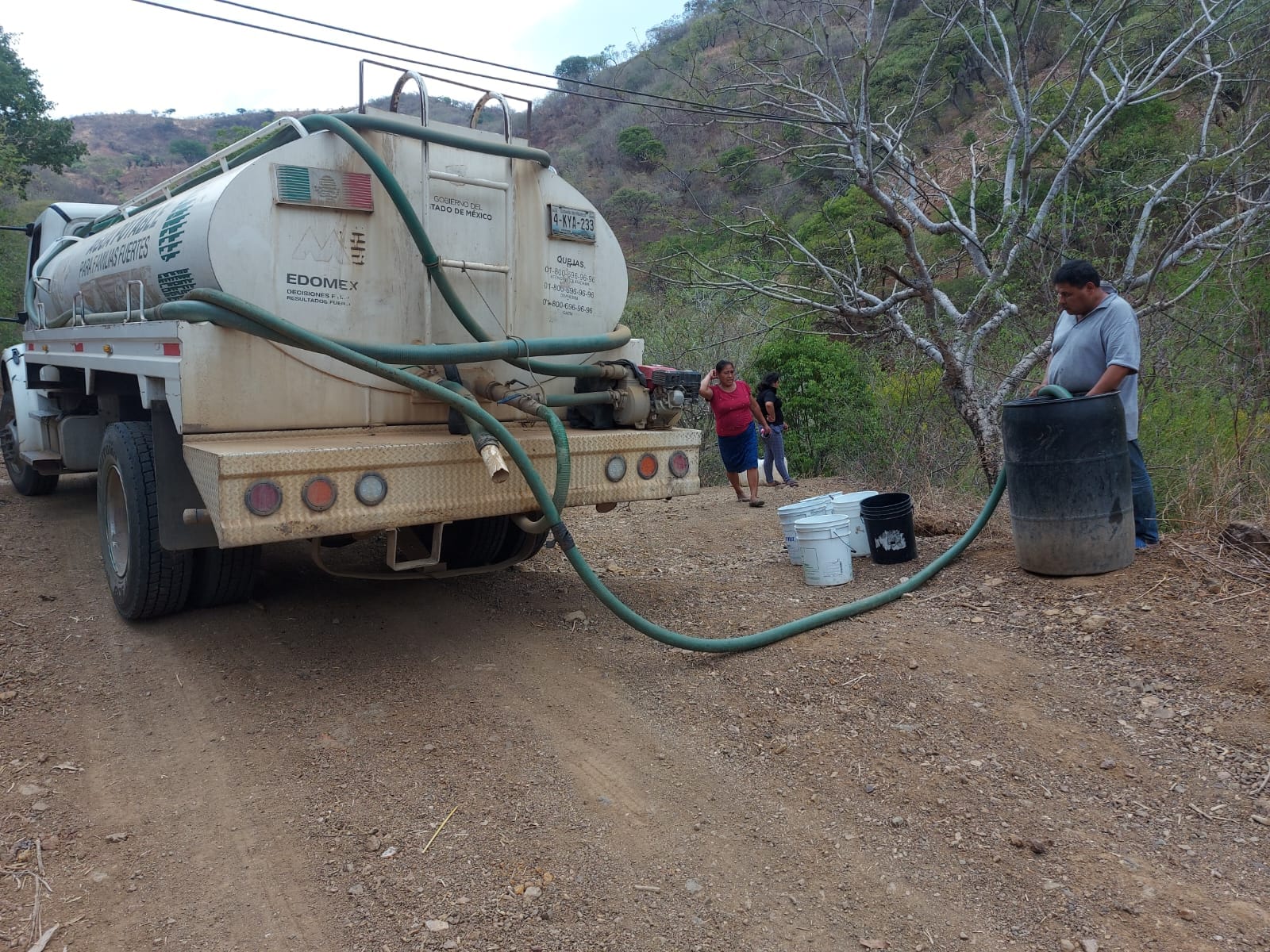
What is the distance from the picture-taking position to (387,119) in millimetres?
4324

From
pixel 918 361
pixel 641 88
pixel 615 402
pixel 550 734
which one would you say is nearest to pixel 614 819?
pixel 550 734

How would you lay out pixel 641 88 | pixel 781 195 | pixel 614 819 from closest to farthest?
pixel 614 819
pixel 781 195
pixel 641 88

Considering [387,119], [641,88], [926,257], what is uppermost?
[641,88]

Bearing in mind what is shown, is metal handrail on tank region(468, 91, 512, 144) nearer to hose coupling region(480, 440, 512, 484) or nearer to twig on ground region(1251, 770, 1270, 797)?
hose coupling region(480, 440, 512, 484)

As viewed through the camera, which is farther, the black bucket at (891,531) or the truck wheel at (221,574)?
the black bucket at (891,531)

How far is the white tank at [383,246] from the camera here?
4078mm

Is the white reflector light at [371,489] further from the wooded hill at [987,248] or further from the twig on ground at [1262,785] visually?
the wooded hill at [987,248]

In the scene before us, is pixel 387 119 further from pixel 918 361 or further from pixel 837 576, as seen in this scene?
pixel 918 361

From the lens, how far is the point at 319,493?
3.74 meters

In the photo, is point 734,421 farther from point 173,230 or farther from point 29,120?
point 29,120

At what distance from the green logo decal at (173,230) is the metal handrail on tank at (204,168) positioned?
1.43ft

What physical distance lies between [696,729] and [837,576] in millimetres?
2023

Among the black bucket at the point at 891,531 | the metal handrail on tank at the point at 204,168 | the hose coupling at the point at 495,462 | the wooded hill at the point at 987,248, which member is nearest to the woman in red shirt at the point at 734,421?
the wooded hill at the point at 987,248

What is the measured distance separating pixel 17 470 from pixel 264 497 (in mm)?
6835
